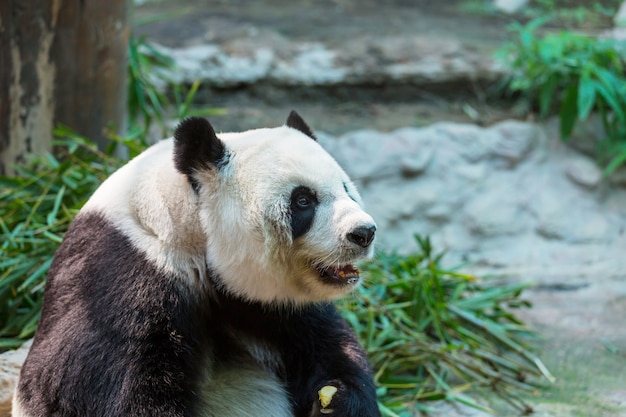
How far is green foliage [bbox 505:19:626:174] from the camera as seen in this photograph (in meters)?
7.03

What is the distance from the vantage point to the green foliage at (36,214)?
4.34 metres

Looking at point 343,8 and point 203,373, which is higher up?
point 203,373

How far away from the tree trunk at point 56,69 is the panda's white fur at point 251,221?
6.84 ft

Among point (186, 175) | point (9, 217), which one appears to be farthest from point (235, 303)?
point (9, 217)

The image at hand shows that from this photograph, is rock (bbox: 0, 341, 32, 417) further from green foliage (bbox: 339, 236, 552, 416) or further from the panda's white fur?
green foliage (bbox: 339, 236, 552, 416)

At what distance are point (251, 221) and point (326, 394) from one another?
736 millimetres

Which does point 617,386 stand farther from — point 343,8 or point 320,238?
point 343,8

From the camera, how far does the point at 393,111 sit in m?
7.75

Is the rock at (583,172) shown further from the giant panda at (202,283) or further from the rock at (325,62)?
the giant panda at (202,283)

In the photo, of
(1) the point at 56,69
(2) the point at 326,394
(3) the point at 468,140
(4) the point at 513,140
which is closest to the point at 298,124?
(2) the point at 326,394

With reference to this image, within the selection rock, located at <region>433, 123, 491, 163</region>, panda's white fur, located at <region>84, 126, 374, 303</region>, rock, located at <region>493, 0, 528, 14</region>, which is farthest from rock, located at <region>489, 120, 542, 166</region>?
panda's white fur, located at <region>84, 126, 374, 303</region>

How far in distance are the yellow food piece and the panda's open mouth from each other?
44cm

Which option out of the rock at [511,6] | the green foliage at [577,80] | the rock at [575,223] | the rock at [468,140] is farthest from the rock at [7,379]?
the rock at [511,6]

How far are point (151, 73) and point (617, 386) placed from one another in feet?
13.7
